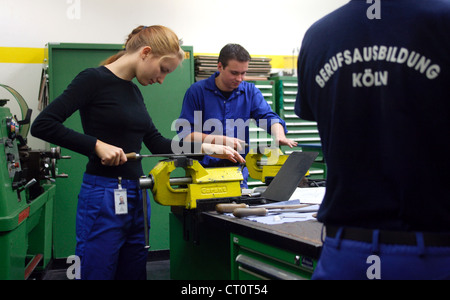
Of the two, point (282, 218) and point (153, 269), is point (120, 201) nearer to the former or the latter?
point (282, 218)

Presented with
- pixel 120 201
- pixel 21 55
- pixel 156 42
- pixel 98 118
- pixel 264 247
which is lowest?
pixel 264 247

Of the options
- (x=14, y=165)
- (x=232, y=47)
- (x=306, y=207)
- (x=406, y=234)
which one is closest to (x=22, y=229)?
(x=14, y=165)

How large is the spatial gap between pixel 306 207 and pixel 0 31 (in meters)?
3.14

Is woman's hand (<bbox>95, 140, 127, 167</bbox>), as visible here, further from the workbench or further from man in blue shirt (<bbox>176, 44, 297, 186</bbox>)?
man in blue shirt (<bbox>176, 44, 297, 186</bbox>)

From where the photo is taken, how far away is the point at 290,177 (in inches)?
71.8

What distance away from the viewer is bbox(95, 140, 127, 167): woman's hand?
140 centimetres

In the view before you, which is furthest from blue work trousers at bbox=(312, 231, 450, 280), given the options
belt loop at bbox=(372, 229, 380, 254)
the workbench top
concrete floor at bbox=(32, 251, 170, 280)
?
concrete floor at bbox=(32, 251, 170, 280)

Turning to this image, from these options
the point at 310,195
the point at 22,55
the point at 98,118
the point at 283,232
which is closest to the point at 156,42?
the point at 98,118

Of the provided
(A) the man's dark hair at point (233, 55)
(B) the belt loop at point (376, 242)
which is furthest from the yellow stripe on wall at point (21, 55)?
(B) the belt loop at point (376, 242)

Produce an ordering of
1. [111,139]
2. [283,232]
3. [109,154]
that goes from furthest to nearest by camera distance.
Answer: [111,139] < [109,154] < [283,232]

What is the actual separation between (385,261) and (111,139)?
1.04 meters

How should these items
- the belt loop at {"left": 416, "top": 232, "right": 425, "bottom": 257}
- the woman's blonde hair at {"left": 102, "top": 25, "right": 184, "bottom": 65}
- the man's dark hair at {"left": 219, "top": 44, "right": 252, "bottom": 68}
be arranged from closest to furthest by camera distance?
A: the belt loop at {"left": 416, "top": 232, "right": 425, "bottom": 257}, the woman's blonde hair at {"left": 102, "top": 25, "right": 184, "bottom": 65}, the man's dark hair at {"left": 219, "top": 44, "right": 252, "bottom": 68}

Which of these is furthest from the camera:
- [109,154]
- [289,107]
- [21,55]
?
[289,107]

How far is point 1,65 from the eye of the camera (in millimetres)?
3549
